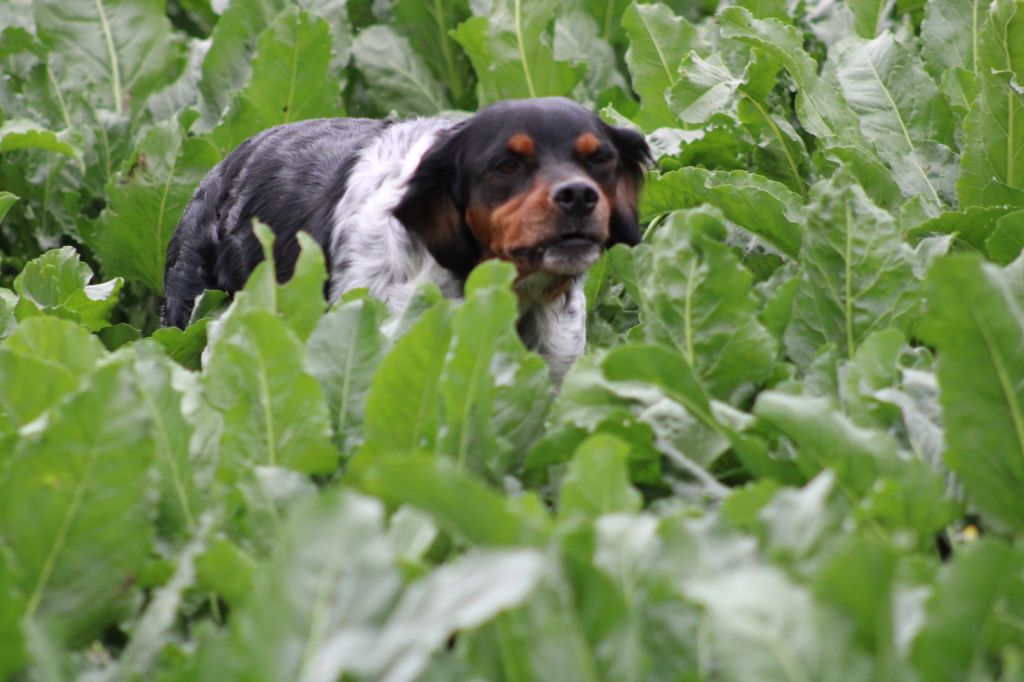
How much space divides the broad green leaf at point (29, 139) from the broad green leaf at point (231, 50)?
34.8 inches

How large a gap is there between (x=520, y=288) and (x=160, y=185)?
1.86 metres

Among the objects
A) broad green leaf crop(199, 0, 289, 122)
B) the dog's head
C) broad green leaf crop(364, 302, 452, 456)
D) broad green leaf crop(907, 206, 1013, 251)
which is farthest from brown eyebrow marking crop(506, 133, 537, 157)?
broad green leaf crop(199, 0, 289, 122)

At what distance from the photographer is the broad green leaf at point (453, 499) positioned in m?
2.21

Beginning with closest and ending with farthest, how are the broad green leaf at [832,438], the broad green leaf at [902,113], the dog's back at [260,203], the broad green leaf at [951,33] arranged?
the broad green leaf at [832,438] → the broad green leaf at [902,113] → the dog's back at [260,203] → the broad green leaf at [951,33]

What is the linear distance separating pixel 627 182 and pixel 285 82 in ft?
6.49

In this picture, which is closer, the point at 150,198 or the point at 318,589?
the point at 318,589

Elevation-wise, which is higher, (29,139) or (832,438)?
(832,438)

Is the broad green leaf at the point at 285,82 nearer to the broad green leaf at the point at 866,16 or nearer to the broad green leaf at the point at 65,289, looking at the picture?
the broad green leaf at the point at 65,289

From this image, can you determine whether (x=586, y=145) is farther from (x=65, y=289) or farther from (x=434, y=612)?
(x=434, y=612)

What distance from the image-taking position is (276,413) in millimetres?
2936

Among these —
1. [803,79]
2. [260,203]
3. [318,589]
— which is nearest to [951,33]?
[803,79]

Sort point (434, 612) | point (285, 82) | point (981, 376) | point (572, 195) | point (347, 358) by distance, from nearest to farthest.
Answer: point (434, 612) < point (981, 376) < point (347, 358) < point (572, 195) < point (285, 82)

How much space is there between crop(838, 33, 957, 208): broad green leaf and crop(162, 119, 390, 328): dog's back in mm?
1582

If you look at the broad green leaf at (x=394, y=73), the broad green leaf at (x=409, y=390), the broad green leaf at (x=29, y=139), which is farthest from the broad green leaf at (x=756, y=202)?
the broad green leaf at (x=394, y=73)
